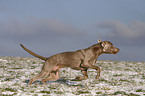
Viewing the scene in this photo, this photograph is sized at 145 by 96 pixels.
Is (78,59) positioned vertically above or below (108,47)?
below

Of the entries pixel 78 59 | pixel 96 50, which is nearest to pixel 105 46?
pixel 96 50

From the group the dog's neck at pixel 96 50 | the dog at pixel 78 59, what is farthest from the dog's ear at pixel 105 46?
the dog's neck at pixel 96 50

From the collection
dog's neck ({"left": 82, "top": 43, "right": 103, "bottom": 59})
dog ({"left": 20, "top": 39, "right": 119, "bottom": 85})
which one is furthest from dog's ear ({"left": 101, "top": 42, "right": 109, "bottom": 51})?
dog's neck ({"left": 82, "top": 43, "right": 103, "bottom": 59})

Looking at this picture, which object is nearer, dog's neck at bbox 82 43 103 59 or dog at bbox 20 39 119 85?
dog at bbox 20 39 119 85

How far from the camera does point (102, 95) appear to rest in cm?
778

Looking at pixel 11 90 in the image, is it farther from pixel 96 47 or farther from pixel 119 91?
pixel 119 91

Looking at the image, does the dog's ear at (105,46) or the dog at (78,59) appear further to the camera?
the dog's ear at (105,46)

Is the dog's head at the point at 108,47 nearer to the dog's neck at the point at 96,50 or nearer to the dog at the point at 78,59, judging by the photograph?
the dog at the point at 78,59

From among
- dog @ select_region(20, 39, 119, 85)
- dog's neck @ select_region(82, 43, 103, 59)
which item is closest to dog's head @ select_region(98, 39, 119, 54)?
dog @ select_region(20, 39, 119, 85)

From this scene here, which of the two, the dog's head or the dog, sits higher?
the dog's head

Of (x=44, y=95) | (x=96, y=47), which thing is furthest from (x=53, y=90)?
(x=96, y=47)

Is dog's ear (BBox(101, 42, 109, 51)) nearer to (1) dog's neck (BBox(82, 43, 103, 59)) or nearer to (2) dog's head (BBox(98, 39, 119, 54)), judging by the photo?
(2) dog's head (BBox(98, 39, 119, 54))

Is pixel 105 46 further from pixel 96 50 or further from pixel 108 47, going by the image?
pixel 96 50

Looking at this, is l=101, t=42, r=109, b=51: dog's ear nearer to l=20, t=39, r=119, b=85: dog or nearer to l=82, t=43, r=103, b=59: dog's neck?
l=20, t=39, r=119, b=85: dog
